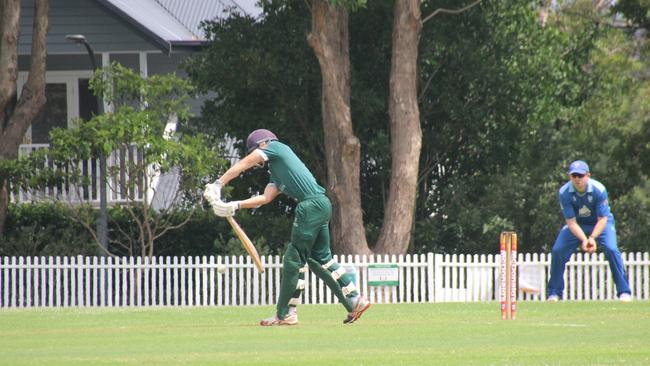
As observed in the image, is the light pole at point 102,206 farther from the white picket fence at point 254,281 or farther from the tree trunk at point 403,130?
the tree trunk at point 403,130

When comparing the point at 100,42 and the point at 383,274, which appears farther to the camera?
the point at 100,42

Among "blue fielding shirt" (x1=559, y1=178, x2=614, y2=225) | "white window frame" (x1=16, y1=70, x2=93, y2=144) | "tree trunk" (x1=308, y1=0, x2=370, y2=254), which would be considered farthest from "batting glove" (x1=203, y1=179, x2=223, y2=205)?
"white window frame" (x1=16, y1=70, x2=93, y2=144)

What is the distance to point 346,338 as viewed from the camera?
41.5 feet

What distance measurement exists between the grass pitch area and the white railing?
784 cm

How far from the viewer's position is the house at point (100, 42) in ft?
97.6

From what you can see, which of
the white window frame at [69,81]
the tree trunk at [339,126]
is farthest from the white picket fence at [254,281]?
the white window frame at [69,81]

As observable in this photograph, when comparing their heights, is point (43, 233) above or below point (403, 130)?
below

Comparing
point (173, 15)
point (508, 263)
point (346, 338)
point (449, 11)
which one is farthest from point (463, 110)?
point (346, 338)

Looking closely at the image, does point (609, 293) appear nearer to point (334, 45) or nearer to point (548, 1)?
point (334, 45)

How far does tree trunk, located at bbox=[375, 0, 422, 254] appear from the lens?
83.4ft

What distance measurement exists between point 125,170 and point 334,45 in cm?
437

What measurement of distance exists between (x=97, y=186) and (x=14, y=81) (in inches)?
119

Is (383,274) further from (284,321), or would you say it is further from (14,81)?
(284,321)

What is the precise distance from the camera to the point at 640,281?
2470 cm
